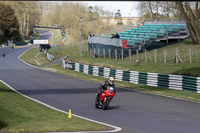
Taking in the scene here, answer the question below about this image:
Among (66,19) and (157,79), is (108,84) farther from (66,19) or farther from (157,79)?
(66,19)

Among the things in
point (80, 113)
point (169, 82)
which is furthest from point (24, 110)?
point (169, 82)

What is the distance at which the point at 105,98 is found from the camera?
1625 centimetres

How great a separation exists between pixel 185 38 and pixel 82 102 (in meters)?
34.4

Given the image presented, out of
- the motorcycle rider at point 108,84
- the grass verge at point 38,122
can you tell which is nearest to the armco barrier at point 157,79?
the motorcycle rider at point 108,84


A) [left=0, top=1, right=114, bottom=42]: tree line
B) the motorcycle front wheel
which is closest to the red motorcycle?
the motorcycle front wheel

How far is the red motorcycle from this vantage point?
16062 millimetres

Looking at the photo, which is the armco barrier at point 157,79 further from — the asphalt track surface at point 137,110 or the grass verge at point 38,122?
the grass verge at point 38,122

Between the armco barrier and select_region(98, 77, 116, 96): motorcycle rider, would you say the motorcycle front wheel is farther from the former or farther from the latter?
the armco barrier

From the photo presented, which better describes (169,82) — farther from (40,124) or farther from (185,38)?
(185,38)

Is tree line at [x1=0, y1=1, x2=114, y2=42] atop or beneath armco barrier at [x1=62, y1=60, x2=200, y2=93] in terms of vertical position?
atop

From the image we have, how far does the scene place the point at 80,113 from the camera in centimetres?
1558

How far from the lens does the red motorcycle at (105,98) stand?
52.7 ft

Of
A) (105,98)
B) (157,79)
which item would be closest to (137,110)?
(105,98)

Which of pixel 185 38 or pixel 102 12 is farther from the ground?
pixel 102 12
